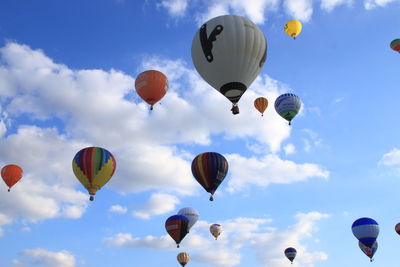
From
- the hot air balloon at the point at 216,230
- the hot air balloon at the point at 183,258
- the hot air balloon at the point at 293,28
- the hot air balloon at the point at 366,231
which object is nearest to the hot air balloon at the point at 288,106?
the hot air balloon at the point at 293,28

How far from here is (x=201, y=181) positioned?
108 ft

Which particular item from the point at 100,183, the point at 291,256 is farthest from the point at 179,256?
the point at 100,183

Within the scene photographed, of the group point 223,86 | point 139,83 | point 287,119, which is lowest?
point 223,86

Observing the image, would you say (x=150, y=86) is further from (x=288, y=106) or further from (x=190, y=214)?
(x=190, y=214)

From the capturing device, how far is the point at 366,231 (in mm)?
42219

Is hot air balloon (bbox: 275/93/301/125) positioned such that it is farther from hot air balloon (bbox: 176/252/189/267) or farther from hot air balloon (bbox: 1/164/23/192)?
hot air balloon (bbox: 1/164/23/192)

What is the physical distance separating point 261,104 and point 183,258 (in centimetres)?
2485

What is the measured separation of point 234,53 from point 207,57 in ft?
5.18

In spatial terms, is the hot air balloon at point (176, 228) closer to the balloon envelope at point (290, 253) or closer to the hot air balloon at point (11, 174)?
the hot air balloon at point (11, 174)

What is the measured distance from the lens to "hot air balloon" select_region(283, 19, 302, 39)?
4325cm

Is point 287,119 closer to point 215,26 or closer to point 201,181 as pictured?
point 201,181

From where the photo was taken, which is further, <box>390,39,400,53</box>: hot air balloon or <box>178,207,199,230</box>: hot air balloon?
<box>178,207,199,230</box>: hot air balloon

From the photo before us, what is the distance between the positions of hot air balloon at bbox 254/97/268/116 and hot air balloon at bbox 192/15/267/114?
63.2 ft

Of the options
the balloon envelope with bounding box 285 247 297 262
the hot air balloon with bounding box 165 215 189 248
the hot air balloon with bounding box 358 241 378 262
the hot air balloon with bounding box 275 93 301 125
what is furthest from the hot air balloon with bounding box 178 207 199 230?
the hot air balloon with bounding box 358 241 378 262
